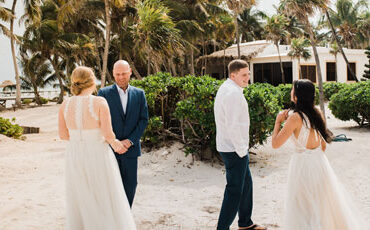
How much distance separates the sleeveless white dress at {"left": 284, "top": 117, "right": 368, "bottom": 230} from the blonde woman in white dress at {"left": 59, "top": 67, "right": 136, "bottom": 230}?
161 cm

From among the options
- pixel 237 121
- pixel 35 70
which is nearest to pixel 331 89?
pixel 237 121

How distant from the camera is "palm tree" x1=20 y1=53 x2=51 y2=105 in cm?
3319

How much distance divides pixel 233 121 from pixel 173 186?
3.05 meters

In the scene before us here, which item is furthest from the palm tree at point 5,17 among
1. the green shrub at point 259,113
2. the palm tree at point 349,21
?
the palm tree at point 349,21

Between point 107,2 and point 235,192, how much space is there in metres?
17.5

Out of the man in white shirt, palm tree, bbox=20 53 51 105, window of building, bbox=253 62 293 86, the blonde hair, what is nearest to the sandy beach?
the man in white shirt

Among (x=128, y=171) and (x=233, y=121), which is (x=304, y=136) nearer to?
(x=233, y=121)

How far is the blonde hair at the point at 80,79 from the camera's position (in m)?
3.41

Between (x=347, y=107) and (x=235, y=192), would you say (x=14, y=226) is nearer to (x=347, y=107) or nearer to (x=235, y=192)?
(x=235, y=192)

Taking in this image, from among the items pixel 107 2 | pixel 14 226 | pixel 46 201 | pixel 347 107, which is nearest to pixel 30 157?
pixel 46 201

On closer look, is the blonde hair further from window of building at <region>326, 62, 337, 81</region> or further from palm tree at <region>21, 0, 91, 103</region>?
window of building at <region>326, 62, 337, 81</region>

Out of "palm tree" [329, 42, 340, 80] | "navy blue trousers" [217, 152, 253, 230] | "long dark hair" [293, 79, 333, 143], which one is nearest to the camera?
"long dark hair" [293, 79, 333, 143]

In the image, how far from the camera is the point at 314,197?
10.6ft

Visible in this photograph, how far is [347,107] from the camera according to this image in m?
11.9
